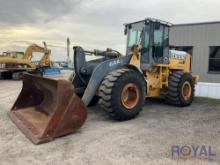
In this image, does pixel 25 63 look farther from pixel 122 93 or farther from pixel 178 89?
pixel 122 93

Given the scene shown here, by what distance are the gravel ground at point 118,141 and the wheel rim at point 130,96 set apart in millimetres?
358

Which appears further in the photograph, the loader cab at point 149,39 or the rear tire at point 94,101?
the loader cab at point 149,39

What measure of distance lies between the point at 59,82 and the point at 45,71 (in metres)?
17.2

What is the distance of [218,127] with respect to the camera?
20.7 feet

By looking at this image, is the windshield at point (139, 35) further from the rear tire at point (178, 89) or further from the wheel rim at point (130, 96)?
the wheel rim at point (130, 96)

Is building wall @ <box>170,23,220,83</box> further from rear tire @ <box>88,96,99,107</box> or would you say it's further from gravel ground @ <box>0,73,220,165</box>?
rear tire @ <box>88,96,99,107</box>

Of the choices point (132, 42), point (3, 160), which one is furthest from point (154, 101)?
point (3, 160)

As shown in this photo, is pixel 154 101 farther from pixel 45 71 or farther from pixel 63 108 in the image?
pixel 45 71

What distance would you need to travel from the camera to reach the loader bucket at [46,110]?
16.9 feet

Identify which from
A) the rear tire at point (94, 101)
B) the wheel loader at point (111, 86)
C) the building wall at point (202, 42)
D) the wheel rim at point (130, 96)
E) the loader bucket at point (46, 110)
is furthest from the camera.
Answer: the building wall at point (202, 42)

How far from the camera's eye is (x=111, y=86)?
619cm

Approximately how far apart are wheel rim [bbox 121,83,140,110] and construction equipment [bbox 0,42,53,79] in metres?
13.2

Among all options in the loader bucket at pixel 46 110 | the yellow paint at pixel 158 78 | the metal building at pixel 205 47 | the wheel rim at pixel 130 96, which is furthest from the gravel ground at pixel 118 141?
the metal building at pixel 205 47

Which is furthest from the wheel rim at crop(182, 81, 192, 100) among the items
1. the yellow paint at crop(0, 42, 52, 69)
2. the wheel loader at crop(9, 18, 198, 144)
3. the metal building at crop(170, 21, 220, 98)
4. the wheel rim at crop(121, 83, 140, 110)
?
the yellow paint at crop(0, 42, 52, 69)
